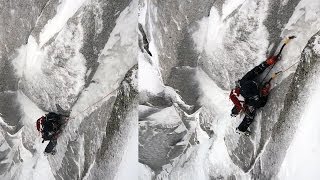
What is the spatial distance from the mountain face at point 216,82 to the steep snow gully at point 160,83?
0.05ft

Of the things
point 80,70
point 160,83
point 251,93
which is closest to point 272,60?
point 251,93

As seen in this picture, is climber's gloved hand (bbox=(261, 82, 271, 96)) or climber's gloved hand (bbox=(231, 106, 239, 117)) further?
climber's gloved hand (bbox=(231, 106, 239, 117))

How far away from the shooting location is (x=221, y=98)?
5758 mm

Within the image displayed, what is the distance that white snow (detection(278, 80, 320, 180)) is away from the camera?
4.36 m

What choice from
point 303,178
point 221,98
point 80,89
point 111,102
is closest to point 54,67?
point 80,89

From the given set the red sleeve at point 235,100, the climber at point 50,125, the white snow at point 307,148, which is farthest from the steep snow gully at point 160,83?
the red sleeve at point 235,100

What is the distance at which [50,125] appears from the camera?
21.0 ft

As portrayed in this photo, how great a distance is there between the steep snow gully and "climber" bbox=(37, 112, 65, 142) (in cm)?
13

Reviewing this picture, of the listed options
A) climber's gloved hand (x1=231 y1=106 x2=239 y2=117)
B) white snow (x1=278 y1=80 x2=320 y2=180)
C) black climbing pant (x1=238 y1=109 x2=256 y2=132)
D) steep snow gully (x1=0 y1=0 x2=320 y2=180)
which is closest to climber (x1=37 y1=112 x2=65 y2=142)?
steep snow gully (x1=0 y1=0 x2=320 y2=180)

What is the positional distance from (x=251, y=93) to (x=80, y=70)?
2717 millimetres

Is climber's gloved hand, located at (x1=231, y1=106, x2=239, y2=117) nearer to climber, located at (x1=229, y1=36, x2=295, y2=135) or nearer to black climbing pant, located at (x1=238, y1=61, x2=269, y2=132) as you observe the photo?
climber, located at (x1=229, y1=36, x2=295, y2=135)

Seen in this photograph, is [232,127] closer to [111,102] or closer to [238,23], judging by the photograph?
[238,23]

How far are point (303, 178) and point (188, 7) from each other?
2747 millimetres

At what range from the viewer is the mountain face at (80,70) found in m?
5.78
